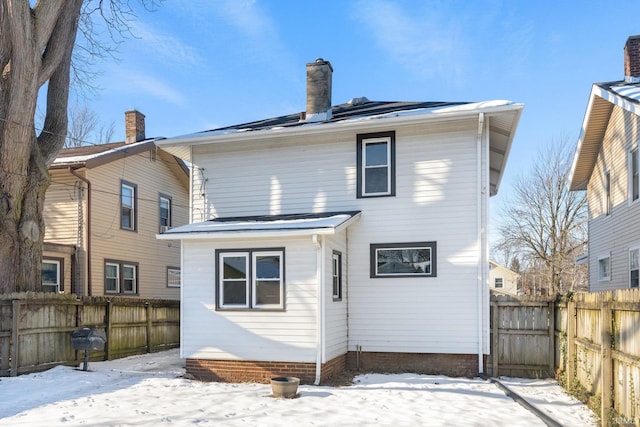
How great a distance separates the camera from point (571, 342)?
8.16 m

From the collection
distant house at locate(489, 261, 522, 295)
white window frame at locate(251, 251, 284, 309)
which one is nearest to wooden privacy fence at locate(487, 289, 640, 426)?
white window frame at locate(251, 251, 284, 309)

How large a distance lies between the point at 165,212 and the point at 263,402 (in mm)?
12459

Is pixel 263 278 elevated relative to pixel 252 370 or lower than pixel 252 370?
elevated

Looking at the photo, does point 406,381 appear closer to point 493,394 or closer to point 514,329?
point 493,394

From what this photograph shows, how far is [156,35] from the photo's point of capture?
1444 centimetres

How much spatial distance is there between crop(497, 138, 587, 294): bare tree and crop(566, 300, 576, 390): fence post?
20118 millimetres

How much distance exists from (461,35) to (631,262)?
6986 millimetres

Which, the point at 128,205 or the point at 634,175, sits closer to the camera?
the point at 634,175

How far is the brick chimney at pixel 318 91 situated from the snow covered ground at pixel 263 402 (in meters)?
6.05

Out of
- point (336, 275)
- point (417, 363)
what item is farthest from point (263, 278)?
point (417, 363)

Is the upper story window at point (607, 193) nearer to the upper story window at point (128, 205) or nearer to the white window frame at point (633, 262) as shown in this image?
the white window frame at point (633, 262)

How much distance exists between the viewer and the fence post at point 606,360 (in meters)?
5.93

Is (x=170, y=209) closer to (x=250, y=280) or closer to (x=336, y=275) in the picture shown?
(x=250, y=280)

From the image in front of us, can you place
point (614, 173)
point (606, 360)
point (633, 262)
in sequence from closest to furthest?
point (606, 360) → point (633, 262) → point (614, 173)
